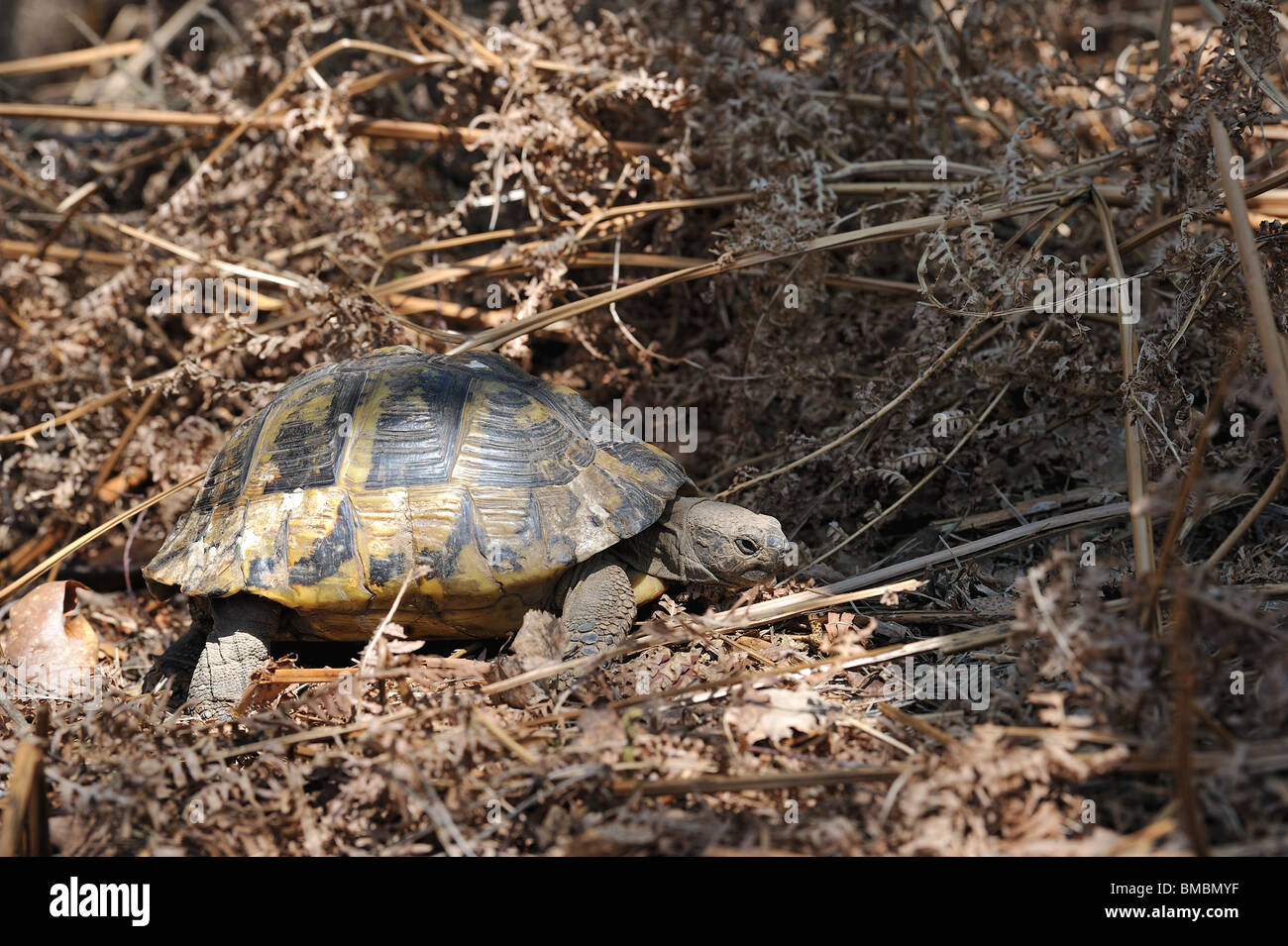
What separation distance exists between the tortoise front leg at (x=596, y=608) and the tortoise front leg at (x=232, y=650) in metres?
1.26

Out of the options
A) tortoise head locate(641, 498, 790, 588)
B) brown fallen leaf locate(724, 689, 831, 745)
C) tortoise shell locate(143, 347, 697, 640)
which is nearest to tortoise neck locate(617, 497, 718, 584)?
tortoise head locate(641, 498, 790, 588)

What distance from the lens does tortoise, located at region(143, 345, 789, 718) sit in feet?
11.8

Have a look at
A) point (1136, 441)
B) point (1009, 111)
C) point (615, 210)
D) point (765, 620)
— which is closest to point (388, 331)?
point (615, 210)

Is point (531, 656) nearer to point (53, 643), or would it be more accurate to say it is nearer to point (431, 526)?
point (431, 526)

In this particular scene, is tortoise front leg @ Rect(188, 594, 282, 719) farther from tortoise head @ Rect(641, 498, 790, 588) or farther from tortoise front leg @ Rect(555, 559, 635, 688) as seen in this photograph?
tortoise head @ Rect(641, 498, 790, 588)

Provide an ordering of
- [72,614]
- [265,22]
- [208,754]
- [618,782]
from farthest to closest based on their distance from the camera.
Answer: [265,22]
[72,614]
[208,754]
[618,782]

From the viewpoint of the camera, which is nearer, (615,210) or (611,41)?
(615,210)

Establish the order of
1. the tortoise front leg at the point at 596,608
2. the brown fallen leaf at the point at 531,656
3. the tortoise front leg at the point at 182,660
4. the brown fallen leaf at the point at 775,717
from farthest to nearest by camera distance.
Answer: the tortoise front leg at the point at 182,660
the tortoise front leg at the point at 596,608
the brown fallen leaf at the point at 531,656
the brown fallen leaf at the point at 775,717

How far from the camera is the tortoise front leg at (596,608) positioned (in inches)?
142

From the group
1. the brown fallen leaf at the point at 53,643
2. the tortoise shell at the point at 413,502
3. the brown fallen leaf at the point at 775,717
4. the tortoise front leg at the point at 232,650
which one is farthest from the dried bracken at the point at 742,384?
the tortoise shell at the point at 413,502

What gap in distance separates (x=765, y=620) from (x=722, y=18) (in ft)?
12.6

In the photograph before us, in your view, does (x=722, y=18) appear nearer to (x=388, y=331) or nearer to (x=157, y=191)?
(x=388, y=331)

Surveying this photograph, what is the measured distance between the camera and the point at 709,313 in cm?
517

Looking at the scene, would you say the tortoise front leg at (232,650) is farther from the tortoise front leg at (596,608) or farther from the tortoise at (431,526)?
the tortoise front leg at (596,608)
